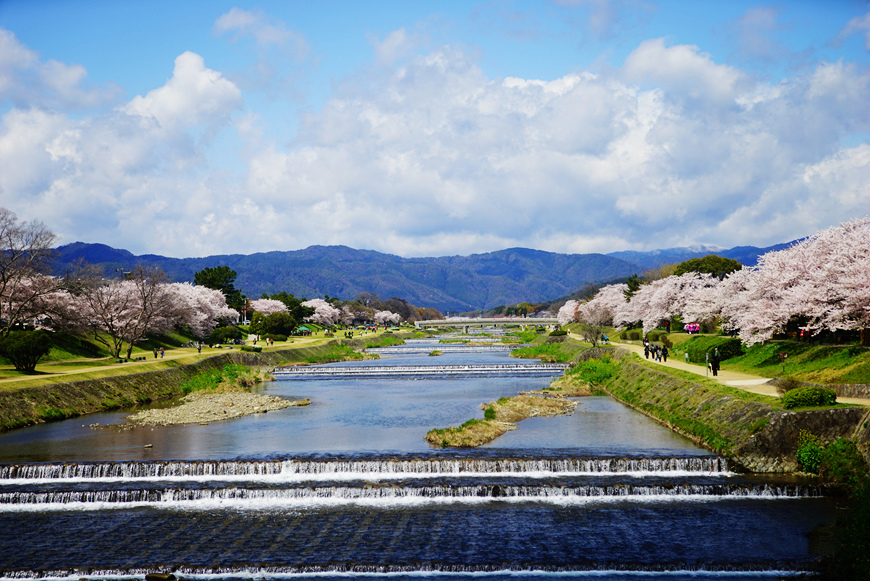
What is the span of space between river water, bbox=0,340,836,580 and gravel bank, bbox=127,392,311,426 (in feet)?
14.7

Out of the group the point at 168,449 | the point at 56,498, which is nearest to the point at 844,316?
the point at 168,449

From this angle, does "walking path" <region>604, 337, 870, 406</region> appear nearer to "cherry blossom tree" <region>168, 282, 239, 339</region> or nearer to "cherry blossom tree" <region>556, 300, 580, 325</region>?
"cherry blossom tree" <region>168, 282, 239, 339</region>

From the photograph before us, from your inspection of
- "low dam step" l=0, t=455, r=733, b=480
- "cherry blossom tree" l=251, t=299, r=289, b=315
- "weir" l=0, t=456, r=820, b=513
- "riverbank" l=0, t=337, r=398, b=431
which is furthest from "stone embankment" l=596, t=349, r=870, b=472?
"cherry blossom tree" l=251, t=299, r=289, b=315

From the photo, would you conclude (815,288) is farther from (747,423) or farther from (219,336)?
(219,336)

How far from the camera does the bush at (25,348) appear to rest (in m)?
49.8

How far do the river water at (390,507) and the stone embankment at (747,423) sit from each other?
1270mm

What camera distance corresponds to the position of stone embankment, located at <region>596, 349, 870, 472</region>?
28016 mm

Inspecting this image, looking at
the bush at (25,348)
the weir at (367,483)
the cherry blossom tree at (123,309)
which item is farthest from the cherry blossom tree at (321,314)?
the weir at (367,483)

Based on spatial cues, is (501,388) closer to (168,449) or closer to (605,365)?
(605,365)

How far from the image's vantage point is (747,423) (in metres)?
31.2

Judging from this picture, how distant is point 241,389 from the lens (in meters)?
60.6

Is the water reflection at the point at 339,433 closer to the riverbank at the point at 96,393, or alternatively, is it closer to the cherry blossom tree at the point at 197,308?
the riverbank at the point at 96,393

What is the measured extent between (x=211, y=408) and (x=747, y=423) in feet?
123

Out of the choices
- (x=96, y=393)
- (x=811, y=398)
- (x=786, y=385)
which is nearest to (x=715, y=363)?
(x=786, y=385)
